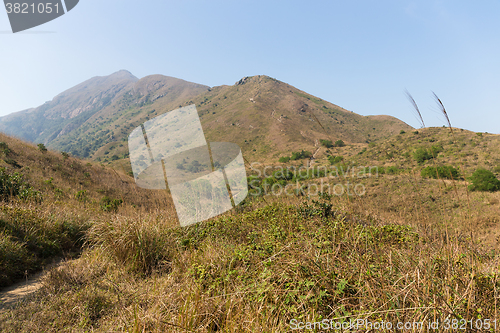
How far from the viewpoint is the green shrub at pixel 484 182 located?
22.7 metres

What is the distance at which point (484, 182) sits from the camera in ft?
76.2

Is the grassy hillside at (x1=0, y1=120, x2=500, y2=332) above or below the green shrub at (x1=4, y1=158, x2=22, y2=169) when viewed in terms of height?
below

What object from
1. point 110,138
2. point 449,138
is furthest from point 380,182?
point 110,138

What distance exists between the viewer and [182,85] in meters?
185

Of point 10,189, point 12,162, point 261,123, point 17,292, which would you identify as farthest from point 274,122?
point 17,292

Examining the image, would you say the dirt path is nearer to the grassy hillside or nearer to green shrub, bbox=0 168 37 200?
the grassy hillside

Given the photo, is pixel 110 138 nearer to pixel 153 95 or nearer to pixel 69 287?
pixel 153 95

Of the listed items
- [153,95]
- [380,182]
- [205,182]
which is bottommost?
[380,182]

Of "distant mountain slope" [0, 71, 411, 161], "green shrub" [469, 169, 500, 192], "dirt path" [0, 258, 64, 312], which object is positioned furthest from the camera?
"distant mountain slope" [0, 71, 411, 161]

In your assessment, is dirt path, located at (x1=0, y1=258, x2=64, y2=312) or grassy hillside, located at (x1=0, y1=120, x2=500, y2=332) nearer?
grassy hillside, located at (x1=0, y1=120, x2=500, y2=332)

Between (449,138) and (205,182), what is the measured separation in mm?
48128

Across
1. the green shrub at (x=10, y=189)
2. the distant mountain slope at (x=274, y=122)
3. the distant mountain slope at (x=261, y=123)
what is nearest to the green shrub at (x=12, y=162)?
the green shrub at (x=10, y=189)

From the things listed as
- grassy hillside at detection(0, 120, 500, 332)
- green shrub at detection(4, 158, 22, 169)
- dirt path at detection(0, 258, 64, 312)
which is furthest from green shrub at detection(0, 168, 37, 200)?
green shrub at detection(4, 158, 22, 169)

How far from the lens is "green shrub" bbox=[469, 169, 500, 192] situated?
74.4 feet
